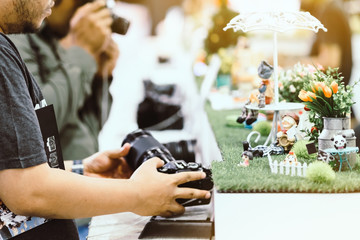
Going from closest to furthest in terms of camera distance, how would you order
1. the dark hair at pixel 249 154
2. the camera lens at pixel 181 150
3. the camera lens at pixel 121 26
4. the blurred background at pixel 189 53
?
1. the dark hair at pixel 249 154
2. the camera lens at pixel 181 150
3. the camera lens at pixel 121 26
4. the blurred background at pixel 189 53

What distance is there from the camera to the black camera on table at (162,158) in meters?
1.09

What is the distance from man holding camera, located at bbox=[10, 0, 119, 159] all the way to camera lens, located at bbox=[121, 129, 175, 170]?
2.92 ft

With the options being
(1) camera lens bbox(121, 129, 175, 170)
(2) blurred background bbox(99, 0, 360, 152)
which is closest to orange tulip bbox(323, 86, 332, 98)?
(1) camera lens bbox(121, 129, 175, 170)

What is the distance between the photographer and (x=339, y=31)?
10.8 feet

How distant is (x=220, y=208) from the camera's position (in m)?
0.94

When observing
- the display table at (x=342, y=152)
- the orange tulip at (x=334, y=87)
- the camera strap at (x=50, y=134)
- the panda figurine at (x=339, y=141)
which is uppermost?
the orange tulip at (x=334, y=87)

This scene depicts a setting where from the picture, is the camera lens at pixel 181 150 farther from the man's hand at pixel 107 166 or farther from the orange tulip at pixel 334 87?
the orange tulip at pixel 334 87

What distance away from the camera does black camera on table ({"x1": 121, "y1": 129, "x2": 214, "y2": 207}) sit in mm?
1094

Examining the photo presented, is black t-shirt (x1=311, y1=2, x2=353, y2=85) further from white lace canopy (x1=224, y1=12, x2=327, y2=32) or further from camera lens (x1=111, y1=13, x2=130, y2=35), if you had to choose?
white lace canopy (x1=224, y1=12, x2=327, y2=32)

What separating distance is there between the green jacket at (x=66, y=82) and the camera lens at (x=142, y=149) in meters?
0.84

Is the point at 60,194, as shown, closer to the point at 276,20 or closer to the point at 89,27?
the point at 276,20

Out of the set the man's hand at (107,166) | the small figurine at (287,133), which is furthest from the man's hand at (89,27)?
the small figurine at (287,133)

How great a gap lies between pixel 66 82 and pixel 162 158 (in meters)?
1.26

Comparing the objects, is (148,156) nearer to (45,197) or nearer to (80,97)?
(45,197)
